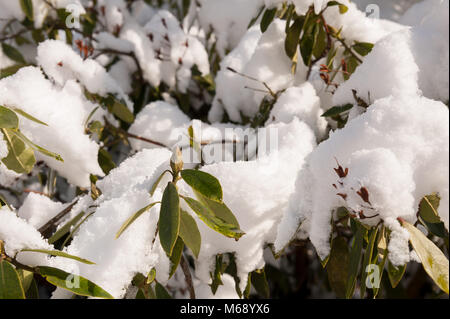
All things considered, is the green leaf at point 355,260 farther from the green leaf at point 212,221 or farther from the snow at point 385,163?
the green leaf at point 212,221

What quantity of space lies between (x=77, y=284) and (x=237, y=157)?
550 mm

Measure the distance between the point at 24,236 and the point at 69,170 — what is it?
1.15 ft

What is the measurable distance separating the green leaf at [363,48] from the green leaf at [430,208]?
436mm

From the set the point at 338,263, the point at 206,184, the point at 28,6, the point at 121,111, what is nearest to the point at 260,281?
the point at 338,263

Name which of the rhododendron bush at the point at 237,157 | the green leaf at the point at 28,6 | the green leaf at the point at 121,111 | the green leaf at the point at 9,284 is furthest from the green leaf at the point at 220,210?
the green leaf at the point at 28,6

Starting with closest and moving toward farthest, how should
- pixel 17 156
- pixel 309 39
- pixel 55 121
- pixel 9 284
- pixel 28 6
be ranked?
pixel 9 284, pixel 17 156, pixel 55 121, pixel 309 39, pixel 28 6

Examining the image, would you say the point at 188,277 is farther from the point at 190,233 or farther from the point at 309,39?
the point at 309,39

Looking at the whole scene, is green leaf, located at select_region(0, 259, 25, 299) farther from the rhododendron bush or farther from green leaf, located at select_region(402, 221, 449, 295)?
green leaf, located at select_region(402, 221, 449, 295)

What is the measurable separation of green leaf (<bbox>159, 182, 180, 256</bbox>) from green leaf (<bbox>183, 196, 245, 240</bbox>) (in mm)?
31

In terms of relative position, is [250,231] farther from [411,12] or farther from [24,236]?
[411,12]

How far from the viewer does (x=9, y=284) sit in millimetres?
586

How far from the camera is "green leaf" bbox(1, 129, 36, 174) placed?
0.83 metres

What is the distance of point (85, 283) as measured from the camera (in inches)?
24.7

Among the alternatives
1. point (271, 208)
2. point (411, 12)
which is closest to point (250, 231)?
point (271, 208)
